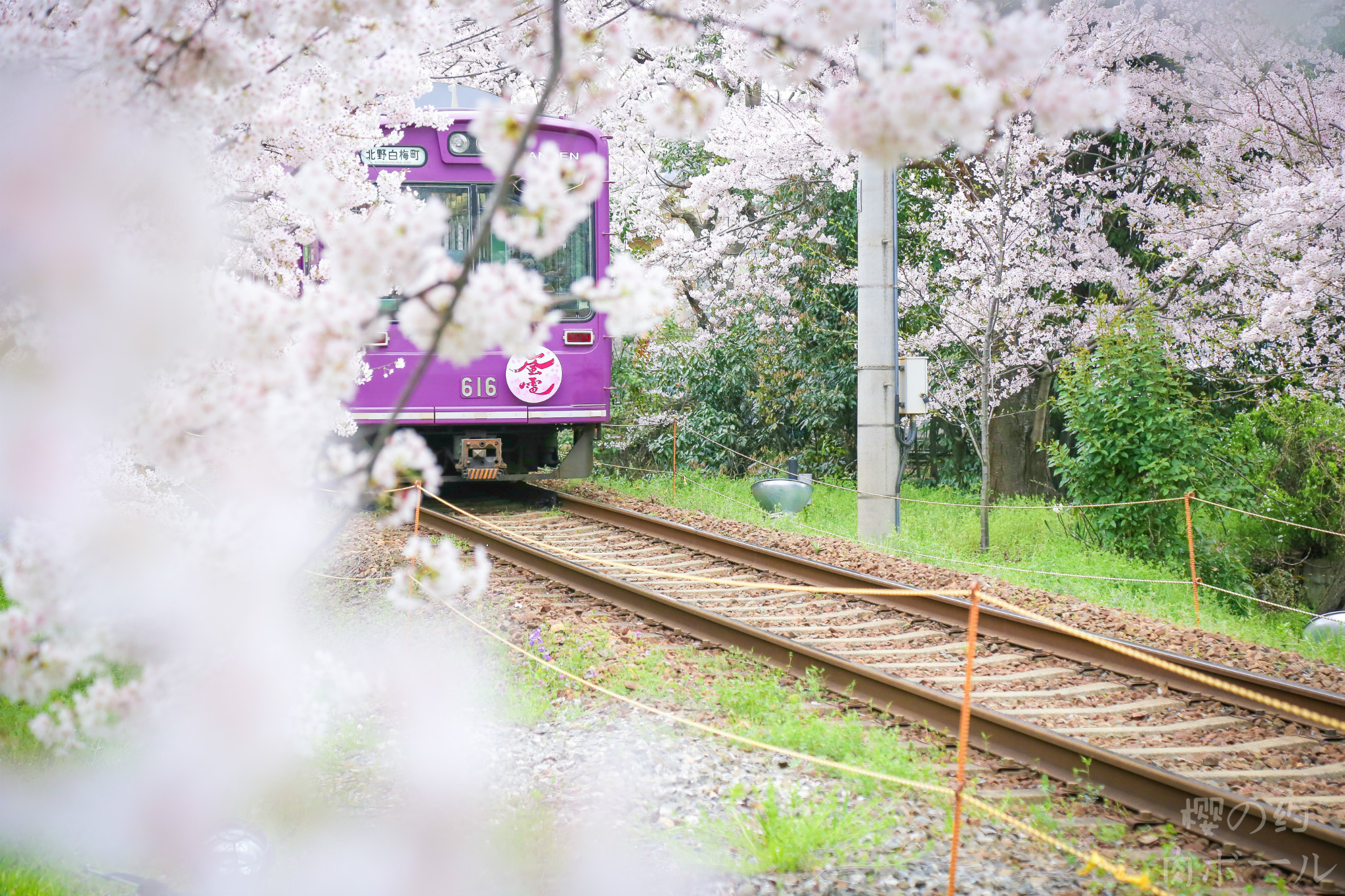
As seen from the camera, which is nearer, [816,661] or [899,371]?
[816,661]

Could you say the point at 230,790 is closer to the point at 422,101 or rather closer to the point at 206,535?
the point at 206,535

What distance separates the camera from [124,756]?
3299 mm

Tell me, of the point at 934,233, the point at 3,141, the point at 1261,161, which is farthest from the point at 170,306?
the point at 1261,161

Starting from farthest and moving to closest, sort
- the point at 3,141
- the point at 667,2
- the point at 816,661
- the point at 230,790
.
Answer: the point at 816,661 → the point at 667,2 → the point at 230,790 → the point at 3,141

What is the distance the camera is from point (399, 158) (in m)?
8.45

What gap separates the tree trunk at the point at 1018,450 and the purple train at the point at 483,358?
22.8 feet

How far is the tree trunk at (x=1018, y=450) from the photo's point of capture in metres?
13.8

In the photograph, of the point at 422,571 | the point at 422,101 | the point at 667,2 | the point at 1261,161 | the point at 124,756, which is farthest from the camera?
the point at 1261,161

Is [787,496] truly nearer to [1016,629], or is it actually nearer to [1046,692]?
[1016,629]

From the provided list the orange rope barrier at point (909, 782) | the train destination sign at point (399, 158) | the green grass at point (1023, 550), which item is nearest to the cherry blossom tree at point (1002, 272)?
the green grass at point (1023, 550)

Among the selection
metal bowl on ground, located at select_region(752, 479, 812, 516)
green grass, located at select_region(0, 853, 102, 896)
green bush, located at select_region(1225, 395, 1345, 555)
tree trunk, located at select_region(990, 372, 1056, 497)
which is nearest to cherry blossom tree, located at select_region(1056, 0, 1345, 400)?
green bush, located at select_region(1225, 395, 1345, 555)

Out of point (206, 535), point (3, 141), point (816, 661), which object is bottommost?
point (816, 661)

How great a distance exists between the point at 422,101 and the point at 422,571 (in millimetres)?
4218

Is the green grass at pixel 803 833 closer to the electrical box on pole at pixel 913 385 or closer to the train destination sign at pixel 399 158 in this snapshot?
the electrical box on pole at pixel 913 385
